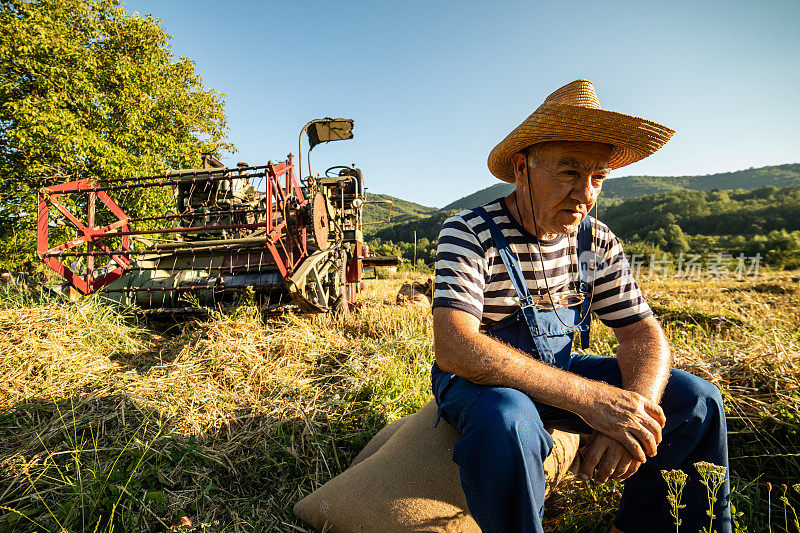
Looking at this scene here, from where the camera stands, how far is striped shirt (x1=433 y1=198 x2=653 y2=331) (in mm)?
1464

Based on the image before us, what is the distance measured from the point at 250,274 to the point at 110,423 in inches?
113

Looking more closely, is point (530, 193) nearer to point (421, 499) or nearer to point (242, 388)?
point (421, 499)

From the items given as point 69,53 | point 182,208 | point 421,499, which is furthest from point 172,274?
point 69,53

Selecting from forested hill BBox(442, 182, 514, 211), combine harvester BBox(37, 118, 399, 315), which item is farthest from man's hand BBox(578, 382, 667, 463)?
forested hill BBox(442, 182, 514, 211)

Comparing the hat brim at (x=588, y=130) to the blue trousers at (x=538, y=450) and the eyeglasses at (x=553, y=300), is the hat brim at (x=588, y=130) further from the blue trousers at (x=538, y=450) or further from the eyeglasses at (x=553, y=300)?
the blue trousers at (x=538, y=450)

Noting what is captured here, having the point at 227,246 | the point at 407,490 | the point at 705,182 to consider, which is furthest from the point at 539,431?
the point at 705,182

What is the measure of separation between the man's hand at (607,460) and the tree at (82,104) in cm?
888

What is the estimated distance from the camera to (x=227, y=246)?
400cm

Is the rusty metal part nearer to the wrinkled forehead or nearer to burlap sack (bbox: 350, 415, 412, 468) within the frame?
burlap sack (bbox: 350, 415, 412, 468)

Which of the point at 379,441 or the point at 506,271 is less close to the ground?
the point at 506,271

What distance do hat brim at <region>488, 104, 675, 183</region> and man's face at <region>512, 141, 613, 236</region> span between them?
0.13ft

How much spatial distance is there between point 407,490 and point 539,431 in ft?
1.84

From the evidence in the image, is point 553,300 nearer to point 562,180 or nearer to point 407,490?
point 562,180

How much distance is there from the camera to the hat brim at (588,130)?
1.48m
